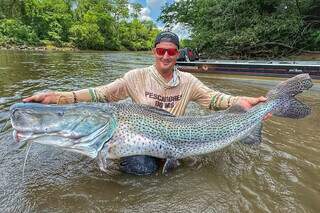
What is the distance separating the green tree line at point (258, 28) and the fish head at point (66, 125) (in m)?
14.9

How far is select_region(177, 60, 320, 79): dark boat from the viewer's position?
10.8m

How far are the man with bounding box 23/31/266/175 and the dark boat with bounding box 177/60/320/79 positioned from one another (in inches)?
296

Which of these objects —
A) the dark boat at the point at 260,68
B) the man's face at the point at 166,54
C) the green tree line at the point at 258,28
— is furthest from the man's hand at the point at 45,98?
the green tree line at the point at 258,28

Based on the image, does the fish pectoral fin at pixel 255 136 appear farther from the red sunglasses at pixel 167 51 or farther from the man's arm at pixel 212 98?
the red sunglasses at pixel 167 51

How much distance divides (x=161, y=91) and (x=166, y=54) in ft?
1.63

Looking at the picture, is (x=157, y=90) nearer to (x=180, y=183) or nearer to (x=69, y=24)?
(x=180, y=183)

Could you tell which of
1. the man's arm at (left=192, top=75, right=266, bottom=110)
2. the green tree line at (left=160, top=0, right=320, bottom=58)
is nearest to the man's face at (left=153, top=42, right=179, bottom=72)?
the man's arm at (left=192, top=75, right=266, bottom=110)

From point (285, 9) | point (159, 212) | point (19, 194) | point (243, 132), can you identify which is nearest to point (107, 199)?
point (159, 212)

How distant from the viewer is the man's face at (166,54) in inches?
164

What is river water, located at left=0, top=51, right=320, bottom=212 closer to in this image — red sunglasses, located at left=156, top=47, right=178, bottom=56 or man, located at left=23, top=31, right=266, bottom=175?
man, located at left=23, top=31, right=266, bottom=175

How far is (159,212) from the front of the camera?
3322mm

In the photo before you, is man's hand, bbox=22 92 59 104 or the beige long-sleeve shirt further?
the beige long-sleeve shirt

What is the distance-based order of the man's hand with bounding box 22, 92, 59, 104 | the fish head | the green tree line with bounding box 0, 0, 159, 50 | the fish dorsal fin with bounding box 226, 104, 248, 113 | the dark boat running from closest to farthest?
the fish head
the man's hand with bounding box 22, 92, 59, 104
the fish dorsal fin with bounding box 226, 104, 248, 113
the dark boat
the green tree line with bounding box 0, 0, 159, 50

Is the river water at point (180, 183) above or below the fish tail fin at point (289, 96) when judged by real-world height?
below
